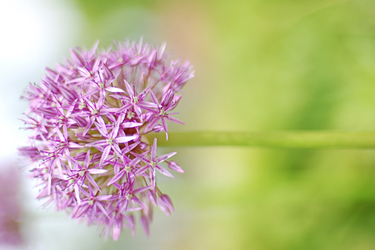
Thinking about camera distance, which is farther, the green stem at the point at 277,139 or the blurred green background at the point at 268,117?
the blurred green background at the point at 268,117

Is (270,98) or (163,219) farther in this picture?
(163,219)

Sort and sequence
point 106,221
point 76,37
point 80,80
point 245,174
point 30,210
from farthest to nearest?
point 76,37 → point 245,174 → point 30,210 → point 106,221 → point 80,80

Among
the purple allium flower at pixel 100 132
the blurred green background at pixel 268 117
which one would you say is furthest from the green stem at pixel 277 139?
the blurred green background at pixel 268 117

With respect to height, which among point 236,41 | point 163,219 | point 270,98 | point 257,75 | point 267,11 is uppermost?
point 267,11

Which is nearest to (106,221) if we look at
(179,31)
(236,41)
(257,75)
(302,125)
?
(302,125)

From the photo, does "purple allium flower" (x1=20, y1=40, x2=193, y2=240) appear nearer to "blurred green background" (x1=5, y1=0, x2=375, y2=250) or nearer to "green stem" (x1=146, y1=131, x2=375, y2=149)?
"green stem" (x1=146, y1=131, x2=375, y2=149)

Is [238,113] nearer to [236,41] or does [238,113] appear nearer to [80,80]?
[236,41]

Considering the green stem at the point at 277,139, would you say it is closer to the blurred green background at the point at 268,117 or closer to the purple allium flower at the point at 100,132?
the purple allium flower at the point at 100,132
